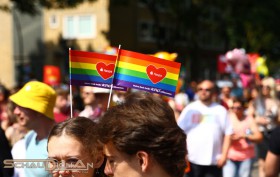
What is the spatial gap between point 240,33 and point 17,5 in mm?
14327

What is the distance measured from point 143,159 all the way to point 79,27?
130ft

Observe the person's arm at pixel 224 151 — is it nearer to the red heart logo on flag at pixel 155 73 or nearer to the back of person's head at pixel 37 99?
the back of person's head at pixel 37 99

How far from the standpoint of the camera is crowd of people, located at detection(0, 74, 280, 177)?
2.14 m

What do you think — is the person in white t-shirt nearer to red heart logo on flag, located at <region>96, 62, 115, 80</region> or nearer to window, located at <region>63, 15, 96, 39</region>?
red heart logo on flag, located at <region>96, 62, 115, 80</region>

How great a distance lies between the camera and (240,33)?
111 ft

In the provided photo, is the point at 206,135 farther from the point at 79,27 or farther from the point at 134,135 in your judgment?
the point at 79,27

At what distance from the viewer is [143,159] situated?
6.97ft

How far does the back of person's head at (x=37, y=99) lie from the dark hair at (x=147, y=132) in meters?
2.52

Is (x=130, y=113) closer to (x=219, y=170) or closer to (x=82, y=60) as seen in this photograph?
(x=82, y=60)

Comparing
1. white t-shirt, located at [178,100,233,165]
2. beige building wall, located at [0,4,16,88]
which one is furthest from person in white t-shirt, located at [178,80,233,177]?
beige building wall, located at [0,4,16,88]

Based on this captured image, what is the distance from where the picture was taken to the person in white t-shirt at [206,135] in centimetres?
770

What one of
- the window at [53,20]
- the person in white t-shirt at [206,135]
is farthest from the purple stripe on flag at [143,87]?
the window at [53,20]

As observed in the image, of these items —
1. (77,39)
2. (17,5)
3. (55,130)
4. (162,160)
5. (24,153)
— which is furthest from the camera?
(77,39)

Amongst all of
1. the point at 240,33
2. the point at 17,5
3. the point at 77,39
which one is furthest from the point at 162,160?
the point at 77,39
